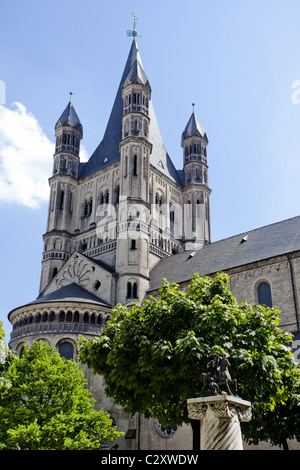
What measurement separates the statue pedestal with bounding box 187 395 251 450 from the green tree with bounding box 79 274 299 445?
457 cm

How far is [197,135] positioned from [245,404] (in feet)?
171

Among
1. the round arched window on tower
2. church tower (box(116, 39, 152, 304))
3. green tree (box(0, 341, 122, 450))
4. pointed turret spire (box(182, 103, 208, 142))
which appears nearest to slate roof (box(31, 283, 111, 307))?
church tower (box(116, 39, 152, 304))

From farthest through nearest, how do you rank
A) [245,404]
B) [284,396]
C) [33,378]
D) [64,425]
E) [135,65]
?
[135,65] < [33,378] < [64,425] < [284,396] < [245,404]

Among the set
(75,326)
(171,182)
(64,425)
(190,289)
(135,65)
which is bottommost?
(64,425)

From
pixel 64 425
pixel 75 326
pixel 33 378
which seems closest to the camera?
pixel 64 425

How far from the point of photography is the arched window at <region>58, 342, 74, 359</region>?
36.8 meters

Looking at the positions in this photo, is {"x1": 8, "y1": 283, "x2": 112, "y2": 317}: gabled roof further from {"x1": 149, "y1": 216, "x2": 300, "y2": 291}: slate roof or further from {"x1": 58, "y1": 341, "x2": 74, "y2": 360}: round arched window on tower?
{"x1": 149, "y1": 216, "x2": 300, "y2": 291}: slate roof

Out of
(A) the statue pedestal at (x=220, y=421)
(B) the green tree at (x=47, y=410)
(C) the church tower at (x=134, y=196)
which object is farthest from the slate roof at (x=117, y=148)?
(A) the statue pedestal at (x=220, y=421)

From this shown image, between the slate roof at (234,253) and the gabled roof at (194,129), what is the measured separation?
802 inches

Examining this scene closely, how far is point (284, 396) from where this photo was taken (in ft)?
57.1

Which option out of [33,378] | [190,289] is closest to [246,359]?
[190,289]

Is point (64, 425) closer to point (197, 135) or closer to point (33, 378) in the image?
point (33, 378)

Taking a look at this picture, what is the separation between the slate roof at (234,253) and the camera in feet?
119

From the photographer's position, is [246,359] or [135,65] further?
[135,65]
